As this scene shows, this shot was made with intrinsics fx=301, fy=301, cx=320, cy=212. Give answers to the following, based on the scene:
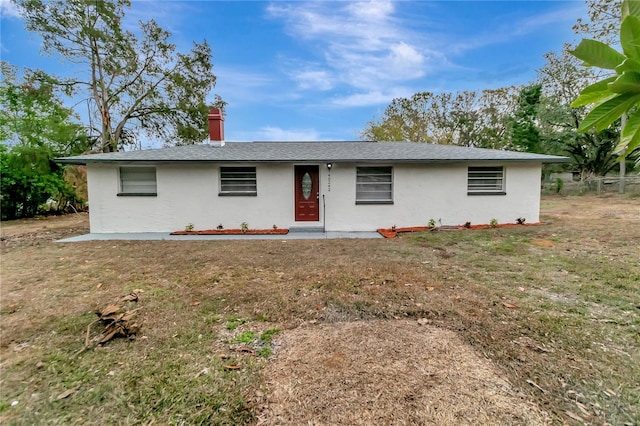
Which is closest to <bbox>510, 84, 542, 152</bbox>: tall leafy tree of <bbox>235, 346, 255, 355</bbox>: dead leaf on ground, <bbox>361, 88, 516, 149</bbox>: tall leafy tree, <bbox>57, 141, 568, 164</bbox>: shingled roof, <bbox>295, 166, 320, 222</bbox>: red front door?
<bbox>361, 88, 516, 149</bbox>: tall leafy tree

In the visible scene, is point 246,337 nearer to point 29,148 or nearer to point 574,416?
point 574,416

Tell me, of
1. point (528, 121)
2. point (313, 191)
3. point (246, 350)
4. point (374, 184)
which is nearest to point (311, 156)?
point (313, 191)

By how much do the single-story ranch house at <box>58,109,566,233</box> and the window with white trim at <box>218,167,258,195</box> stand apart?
32 mm

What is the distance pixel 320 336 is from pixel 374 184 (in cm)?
720

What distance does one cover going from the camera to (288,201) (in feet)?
31.2

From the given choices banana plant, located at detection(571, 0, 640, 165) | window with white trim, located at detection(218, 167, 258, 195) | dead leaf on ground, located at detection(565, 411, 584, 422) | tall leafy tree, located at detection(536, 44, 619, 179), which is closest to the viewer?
banana plant, located at detection(571, 0, 640, 165)

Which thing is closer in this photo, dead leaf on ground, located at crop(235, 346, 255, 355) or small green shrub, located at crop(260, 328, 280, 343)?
dead leaf on ground, located at crop(235, 346, 255, 355)

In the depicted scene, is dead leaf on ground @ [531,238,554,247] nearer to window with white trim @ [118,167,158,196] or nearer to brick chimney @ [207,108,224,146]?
window with white trim @ [118,167,158,196]

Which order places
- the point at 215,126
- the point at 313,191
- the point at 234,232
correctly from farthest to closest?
the point at 215,126, the point at 313,191, the point at 234,232

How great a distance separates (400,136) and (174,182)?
2174 cm

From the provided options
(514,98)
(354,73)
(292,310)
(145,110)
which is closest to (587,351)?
(292,310)

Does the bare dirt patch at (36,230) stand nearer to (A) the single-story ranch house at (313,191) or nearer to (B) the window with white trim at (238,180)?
(A) the single-story ranch house at (313,191)

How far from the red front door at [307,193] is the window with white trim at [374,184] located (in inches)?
53.1

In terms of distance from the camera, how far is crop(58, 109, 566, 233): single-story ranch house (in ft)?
30.6
